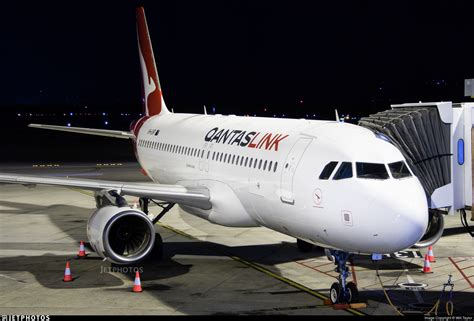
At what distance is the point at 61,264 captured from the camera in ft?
76.1

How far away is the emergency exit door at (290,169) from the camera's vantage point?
1809cm

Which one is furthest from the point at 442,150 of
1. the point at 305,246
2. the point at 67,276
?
the point at 67,276

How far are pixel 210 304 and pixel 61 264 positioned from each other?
7.12 meters

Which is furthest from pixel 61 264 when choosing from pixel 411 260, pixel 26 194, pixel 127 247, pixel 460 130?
pixel 26 194

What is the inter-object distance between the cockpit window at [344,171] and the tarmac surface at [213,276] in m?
3.08

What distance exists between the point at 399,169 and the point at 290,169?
9.44 feet

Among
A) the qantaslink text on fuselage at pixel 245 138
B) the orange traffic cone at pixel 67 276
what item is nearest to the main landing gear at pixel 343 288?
the qantaslink text on fuselage at pixel 245 138

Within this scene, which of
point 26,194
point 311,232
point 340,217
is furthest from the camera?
point 26,194

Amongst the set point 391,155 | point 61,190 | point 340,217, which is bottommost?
point 61,190

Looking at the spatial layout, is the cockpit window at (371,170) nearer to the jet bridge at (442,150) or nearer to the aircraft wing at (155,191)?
the jet bridge at (442,150)

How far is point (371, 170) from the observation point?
16.5 m

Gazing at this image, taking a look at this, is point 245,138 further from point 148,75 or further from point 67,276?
point 148,75

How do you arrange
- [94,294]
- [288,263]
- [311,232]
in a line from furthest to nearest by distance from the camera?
[288,263]
[94,294]
[311,232]

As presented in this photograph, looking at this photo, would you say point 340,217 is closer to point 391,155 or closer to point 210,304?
point 391,155
